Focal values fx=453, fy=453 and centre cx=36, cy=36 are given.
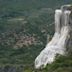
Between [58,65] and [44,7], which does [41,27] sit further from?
[58,65]

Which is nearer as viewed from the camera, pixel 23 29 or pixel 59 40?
pixel 59 40

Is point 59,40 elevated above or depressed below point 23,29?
above

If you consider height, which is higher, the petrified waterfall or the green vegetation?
the petrified waterfall

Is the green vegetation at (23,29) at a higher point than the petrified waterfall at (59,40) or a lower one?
lower

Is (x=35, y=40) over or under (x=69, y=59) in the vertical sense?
under

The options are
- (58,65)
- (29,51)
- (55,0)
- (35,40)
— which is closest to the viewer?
(58,65)

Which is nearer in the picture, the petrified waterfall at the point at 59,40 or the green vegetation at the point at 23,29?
the petrified waterfall at the point at 59,40

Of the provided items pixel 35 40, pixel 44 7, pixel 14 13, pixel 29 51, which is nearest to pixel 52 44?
pixel 29 51

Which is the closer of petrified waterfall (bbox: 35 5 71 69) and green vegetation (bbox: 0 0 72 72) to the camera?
petrified waterfall (bbox: 35 5 71 69)
